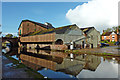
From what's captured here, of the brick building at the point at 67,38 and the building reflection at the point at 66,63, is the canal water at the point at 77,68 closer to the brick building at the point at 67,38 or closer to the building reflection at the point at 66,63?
the building reflection at the point at 66,63

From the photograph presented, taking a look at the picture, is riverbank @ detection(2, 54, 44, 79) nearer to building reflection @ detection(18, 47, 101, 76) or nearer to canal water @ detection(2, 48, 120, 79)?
canal water @ detection(2, 48, 120, 79)

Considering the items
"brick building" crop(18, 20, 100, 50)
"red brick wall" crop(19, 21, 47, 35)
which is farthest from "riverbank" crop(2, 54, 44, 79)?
"red brick wall" crop(19, 21, 47, 35)

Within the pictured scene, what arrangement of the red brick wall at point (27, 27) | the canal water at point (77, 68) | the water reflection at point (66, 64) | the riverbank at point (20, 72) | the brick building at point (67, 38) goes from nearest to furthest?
the riverbank at point (20, 72)
the canal water at point (77, 68)
the water reflection at point (66, 64)
the brick building at point (67, 38)
the red brick wall at point (27, 27)

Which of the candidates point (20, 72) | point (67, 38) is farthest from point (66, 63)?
point (67, 38)

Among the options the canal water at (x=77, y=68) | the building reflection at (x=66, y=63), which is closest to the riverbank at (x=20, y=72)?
the canal water at (x=77, y=68)

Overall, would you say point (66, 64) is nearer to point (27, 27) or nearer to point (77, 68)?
point (77, 68)

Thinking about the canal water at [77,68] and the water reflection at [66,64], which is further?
the water reflection at [66,64]

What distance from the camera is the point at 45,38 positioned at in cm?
2511

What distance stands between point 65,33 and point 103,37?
167ft

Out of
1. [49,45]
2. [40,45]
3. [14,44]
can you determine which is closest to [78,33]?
[49,45]

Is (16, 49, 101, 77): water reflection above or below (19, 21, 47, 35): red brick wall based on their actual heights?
below

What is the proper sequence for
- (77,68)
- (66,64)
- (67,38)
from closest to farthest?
(77,68)
(66,64)
(67,38)

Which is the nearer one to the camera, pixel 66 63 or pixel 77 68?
pixel 77 68

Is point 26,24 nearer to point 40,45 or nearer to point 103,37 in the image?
point 40,45
